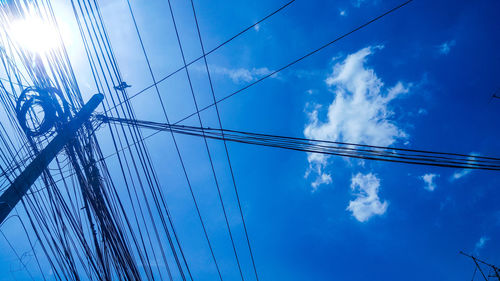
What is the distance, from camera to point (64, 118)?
152 inches

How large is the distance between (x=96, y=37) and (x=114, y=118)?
5.61 feet

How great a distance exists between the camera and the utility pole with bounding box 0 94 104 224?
269 centimetres

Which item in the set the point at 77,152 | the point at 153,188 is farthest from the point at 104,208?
the point at 77,152

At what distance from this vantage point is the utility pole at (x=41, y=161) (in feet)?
8.83

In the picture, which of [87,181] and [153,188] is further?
[153,188]

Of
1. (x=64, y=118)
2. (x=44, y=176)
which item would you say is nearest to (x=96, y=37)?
(x=64, y=118)

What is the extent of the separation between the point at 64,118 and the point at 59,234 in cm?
205

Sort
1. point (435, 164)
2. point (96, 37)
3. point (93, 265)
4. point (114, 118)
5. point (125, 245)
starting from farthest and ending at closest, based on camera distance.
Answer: point (114, 118) → point (96, 37) → point (125, 245) → point (93, 265) → point (435, 164)

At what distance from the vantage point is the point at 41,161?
3119mm

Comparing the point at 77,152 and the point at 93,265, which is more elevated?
the point at 77,152

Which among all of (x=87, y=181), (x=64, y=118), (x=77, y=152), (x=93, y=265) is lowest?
(x=93, y=265)

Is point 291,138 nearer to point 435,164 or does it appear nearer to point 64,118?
point 435,164

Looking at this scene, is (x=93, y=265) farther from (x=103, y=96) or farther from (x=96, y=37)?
(x=96, y=37)

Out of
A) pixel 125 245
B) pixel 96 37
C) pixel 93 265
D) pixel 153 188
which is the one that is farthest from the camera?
pixel 153 188
